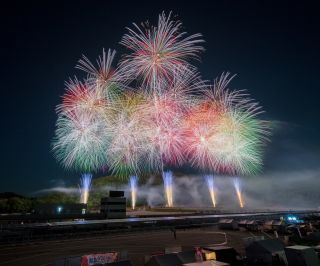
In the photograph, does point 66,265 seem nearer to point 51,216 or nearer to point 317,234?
point 317,234

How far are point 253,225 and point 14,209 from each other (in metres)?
113

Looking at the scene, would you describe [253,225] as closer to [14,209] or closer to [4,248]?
[4,248]

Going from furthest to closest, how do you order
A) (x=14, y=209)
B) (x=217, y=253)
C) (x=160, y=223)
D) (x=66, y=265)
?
1. (x=14, y=209)
2. (x=160, y=223)
3. (x=217, y=253)
4. (x=66, y=265)

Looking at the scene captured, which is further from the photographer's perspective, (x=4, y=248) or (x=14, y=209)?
(x=14, y=209)

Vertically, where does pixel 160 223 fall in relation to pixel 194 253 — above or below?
above

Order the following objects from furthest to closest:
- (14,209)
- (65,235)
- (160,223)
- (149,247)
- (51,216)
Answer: (14,209) → (51,216) → (160,223) → (65,235) → (149,247)

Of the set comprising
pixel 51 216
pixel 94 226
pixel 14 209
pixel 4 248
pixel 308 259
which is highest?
pixel 14 209

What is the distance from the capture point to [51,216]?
87.9m

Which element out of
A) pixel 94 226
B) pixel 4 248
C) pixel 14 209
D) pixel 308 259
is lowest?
pixel 308 259

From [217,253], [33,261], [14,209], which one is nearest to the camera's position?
[217,253]

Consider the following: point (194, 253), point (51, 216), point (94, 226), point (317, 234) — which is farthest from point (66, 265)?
point (51, 216)

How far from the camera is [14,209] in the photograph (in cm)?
12975

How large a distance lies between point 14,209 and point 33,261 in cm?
11677

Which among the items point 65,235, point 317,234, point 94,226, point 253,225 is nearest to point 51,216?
point 94,226
